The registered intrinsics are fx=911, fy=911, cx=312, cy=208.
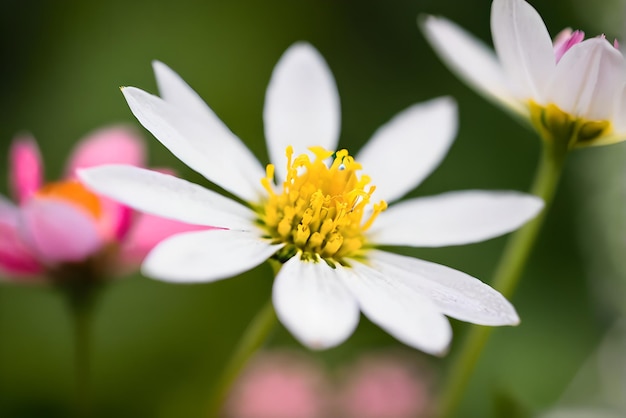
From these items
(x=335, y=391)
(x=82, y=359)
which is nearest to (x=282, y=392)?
(x=335, y=391)

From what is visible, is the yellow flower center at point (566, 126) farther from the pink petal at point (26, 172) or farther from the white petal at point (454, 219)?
the pink petal at point (26, 172)

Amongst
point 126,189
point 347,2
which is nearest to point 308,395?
point 126,189

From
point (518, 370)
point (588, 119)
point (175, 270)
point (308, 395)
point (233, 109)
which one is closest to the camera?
point (175, 270)

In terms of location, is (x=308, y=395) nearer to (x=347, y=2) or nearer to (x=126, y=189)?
(x=126, y=189)

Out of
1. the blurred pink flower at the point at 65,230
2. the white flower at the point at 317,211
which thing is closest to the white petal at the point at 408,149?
the white flower at the point at 317,211

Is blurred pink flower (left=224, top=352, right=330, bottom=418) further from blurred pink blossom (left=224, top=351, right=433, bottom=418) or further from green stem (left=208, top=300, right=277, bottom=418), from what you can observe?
green stem (left=208, top=300, right=277, bottom=418)
